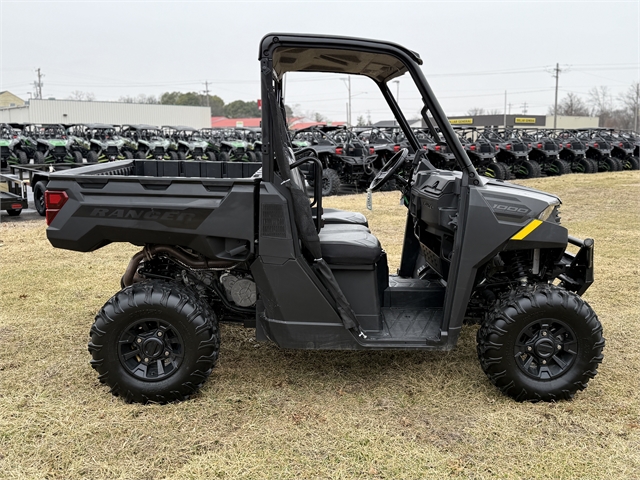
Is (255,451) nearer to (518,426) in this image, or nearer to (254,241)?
(254,241)

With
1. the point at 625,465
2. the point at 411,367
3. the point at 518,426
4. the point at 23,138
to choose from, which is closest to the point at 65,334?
the point at 411,367

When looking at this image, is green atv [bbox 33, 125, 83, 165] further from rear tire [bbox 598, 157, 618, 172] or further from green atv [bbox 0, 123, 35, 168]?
rear tire [bbox 598, 157, 618, 172]

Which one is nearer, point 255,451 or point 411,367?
point 255,451

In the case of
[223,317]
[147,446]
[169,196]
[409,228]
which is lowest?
[147,446]

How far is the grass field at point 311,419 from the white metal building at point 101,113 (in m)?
50.4

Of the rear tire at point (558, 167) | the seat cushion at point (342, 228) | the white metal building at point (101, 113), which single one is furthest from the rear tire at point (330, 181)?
the white metal building at point (101, 113)

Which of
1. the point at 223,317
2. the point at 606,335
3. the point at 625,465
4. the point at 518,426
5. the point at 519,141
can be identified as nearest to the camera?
the point at 625,465

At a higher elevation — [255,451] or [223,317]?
[223,317]

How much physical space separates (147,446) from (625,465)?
2.20 m

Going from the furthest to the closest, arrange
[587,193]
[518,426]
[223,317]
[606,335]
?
[587,193]
[606,335]
[223,317]
[518,426]

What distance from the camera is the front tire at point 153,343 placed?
3117mm

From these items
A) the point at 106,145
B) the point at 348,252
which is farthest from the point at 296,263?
the point at 106,145

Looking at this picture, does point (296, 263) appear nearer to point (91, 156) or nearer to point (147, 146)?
point (91, 156)

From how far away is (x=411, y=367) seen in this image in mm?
3721
